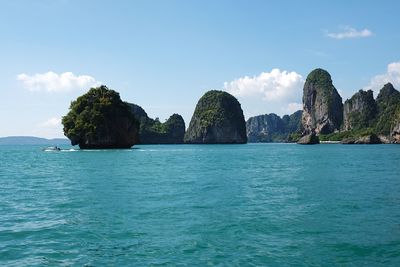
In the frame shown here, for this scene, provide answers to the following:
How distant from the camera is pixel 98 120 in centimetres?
12100

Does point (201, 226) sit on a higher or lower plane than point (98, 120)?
lower

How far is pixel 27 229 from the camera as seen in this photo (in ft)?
60.7

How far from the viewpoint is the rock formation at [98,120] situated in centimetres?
12075

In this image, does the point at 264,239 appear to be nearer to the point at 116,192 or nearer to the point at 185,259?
the point at 185,259

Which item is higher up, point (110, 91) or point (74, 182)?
point (110, 91)

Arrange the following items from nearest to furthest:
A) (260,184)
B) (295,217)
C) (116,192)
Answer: (295,217) → (116,192) → (260,184)

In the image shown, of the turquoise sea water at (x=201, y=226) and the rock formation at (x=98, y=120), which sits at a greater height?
the rock formation at (x=98, y=120)

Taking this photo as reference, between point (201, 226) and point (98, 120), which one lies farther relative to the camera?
point (98, 120)

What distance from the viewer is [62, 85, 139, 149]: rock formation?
120750 millimetres

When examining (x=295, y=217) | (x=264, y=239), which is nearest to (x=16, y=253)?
(x=264, y=239)

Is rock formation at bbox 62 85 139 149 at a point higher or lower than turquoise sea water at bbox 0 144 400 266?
higher

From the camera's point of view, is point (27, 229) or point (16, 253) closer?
point (16, 253)

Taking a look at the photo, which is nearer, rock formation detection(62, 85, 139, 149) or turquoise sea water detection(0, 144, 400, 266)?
turquoise sea water detection(0, 144, 400, 266)

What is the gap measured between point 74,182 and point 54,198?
10.4 metres
